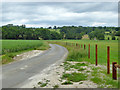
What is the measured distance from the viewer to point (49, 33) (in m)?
150

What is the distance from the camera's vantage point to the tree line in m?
109

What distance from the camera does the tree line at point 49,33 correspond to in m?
109

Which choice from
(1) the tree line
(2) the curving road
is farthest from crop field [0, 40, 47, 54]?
(1) the tree line

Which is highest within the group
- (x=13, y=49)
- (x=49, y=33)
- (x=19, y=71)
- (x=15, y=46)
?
(x=49, y=33)

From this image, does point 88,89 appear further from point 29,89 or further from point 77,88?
point 29,89

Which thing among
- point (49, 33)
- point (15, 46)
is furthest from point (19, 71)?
point (49, 33)

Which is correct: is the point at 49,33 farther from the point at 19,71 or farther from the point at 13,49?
the point at 19,71

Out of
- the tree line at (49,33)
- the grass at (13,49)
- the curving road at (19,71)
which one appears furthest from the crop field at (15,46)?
the tree line at (49,33)

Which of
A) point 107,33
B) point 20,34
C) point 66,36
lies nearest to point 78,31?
point 66,36

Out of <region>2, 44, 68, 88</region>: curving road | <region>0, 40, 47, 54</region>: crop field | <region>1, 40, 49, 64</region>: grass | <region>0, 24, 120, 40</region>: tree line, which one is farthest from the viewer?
<region>0, 24, 120, 40</region>: tree line

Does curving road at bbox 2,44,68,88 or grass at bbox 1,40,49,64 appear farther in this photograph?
grass at bbox 1,40,49,64

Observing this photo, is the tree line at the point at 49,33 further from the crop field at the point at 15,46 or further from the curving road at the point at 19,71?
the curving road at the point at 19,71

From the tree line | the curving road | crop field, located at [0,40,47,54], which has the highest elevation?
the tree line

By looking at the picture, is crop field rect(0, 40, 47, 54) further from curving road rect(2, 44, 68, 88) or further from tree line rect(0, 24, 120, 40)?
tree line rect(0, 24, 120, 40)
